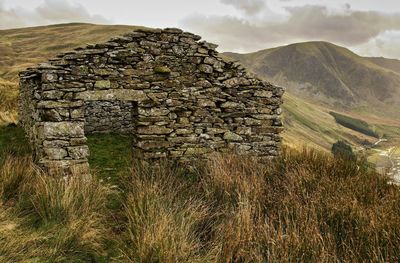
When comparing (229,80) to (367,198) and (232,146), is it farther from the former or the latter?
(367,198)

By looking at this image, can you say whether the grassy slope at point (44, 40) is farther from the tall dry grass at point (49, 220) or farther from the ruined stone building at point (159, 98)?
the tall dry grass at point (49, 220)

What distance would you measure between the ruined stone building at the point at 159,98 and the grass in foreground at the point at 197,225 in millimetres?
1734

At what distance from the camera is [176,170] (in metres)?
7.33

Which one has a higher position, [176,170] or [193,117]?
[193,117]

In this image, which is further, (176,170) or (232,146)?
(232,146)

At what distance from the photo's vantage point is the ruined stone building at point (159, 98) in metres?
7.08

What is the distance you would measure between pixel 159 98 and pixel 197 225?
13.2 feet

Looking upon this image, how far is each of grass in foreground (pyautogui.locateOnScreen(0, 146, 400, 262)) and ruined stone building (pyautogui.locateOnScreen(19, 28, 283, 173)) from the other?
5.69ft

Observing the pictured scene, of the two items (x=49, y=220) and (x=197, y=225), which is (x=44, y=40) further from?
(x=197, y=225)

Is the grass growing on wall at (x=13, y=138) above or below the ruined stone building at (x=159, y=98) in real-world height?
below

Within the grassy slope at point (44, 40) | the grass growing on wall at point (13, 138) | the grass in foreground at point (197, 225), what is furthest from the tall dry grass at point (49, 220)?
the grassy slope at point (44, 40)

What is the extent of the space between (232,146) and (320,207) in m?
4.16

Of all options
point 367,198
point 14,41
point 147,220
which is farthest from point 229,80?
point 14,41

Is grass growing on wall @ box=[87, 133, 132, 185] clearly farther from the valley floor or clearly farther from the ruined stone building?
the valley floor
